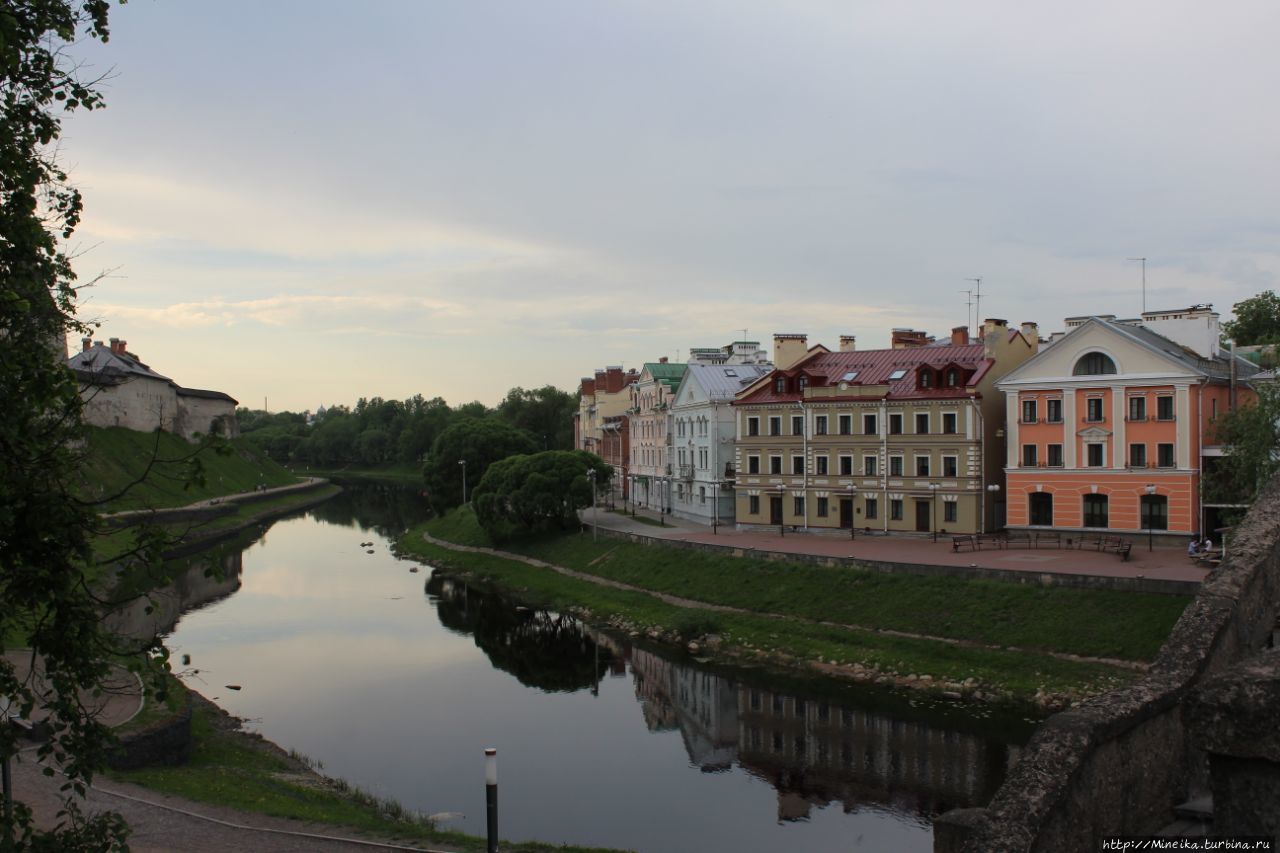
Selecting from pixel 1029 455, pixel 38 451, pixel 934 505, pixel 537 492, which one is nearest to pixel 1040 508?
pixel 1029 455

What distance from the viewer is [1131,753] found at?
9.20 meters

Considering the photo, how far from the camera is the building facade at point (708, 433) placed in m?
57.3

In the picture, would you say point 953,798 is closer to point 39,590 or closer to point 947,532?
point 39,590

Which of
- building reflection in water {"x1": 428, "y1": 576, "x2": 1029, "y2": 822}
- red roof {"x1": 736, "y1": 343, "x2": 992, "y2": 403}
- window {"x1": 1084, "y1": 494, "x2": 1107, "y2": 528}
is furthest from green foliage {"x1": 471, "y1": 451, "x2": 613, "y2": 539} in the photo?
window {"x1": 1084, "y1": 494, "x2": 1107, "y2": 528}

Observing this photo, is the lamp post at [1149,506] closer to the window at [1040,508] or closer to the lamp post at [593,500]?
the window at [1040,508]

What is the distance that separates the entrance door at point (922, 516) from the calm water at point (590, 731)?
1592 centimetres

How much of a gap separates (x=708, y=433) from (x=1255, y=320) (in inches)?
1248

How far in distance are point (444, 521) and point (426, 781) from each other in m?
51.4

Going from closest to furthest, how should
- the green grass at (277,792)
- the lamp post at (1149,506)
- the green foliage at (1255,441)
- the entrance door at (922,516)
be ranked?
1. the green grass at (277,792)
2. the green foliage at (1255,441)
3. the lamp post at (1149,506)
4. the entrance door at (922,516)

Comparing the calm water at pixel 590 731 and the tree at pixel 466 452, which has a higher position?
the tree at pixel 466 452

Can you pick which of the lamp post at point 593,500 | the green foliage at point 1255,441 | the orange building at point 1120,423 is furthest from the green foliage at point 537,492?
the green foliage at point 1255,441

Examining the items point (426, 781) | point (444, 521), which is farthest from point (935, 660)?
point (444, 521)

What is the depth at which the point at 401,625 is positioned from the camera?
4438cm

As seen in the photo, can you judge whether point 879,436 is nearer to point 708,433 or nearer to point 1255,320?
point 708,433
